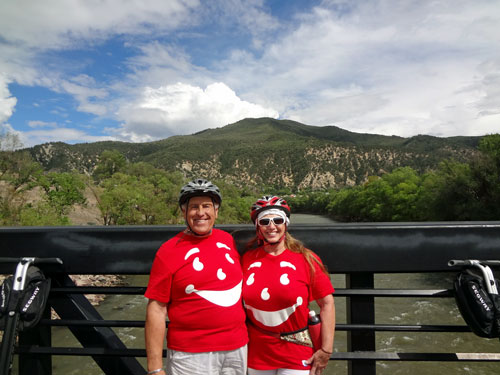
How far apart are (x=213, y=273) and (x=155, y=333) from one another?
35 cm

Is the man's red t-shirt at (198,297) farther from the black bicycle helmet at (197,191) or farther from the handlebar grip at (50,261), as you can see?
the handlebar grip at (50,261)

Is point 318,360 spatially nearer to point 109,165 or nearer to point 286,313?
point 286,313

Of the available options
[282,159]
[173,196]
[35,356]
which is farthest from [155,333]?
[282,159]

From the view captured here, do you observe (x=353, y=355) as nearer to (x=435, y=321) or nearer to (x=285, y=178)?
(x=435, y=321)

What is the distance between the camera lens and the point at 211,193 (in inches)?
70.9

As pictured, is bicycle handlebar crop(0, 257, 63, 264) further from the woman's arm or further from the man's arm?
the woman's arm

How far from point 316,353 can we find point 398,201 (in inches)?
1829

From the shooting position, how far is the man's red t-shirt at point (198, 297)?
1576 mm

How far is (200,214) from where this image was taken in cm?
172

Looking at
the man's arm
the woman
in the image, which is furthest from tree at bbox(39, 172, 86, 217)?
the woman

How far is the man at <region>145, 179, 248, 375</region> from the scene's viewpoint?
5.13 feet

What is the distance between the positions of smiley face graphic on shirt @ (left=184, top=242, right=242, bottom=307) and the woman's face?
0.21m

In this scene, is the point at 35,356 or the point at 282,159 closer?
the point at 35,356

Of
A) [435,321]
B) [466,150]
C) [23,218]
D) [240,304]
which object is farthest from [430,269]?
[466,150]
